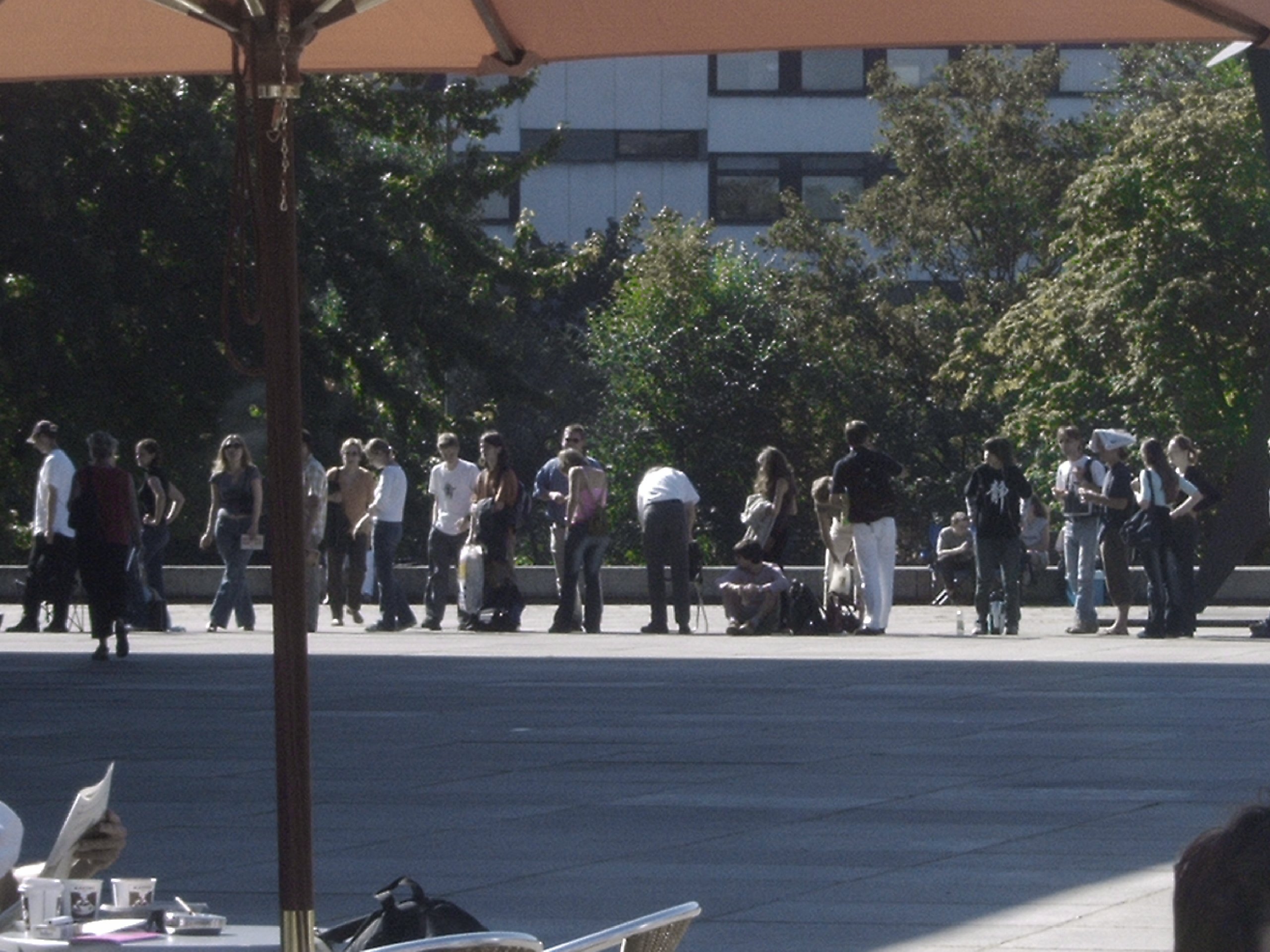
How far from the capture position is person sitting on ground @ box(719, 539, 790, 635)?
20562 mm

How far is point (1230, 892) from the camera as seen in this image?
6.83ft

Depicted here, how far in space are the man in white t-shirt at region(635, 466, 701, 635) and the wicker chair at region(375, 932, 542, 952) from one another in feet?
55.8

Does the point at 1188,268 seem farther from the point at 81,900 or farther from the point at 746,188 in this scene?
the point at 81,900

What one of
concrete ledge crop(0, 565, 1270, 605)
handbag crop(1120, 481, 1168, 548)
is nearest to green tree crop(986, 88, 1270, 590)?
concrete ledge crop(0, 565, 1270, 605)

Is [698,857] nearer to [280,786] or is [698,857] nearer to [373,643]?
[280,786]

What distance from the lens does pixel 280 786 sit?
4.13 metres

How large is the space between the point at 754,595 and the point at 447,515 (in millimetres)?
2975

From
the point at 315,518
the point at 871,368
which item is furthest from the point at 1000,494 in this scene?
the point at 871,368

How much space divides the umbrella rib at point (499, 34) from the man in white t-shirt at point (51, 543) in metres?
14.0

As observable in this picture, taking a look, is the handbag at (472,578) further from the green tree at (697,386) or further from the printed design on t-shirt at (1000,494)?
the green tree at (697,386)

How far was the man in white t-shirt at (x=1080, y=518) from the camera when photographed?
19.9 meters

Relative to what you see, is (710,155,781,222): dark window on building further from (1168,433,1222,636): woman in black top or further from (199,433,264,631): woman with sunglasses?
(1168,433,1222,636): woman in black top

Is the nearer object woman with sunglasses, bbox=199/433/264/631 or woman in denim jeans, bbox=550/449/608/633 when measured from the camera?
woman in denim jeans, bbox=550/449/608/633

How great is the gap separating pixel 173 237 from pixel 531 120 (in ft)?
151
